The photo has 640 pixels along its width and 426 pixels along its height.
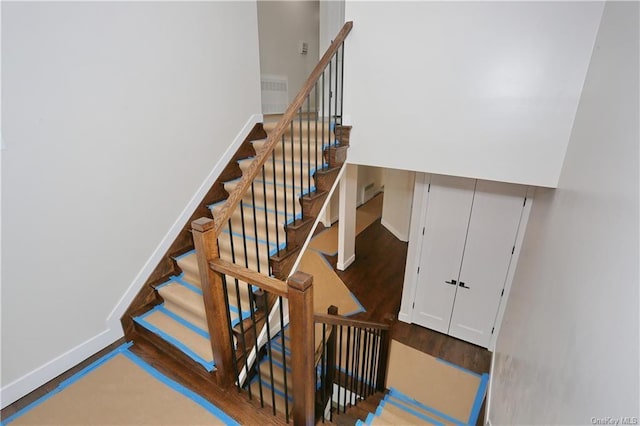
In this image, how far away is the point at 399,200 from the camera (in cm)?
622

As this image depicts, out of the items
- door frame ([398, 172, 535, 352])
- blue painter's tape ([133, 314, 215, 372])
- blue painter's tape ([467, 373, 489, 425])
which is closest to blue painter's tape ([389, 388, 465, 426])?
→ blue painter's tape ([467, 373, 489, 425])

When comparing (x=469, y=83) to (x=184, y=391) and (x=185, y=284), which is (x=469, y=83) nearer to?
(x=185, y=284)

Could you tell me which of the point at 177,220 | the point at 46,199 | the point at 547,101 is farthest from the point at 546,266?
the point at 46,199

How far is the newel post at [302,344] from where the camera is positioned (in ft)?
4.31

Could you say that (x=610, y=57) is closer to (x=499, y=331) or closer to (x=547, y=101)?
(x=547, y=101)

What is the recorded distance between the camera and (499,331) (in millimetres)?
3080

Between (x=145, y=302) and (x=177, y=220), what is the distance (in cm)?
71

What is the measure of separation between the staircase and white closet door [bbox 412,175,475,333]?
1.03 metres

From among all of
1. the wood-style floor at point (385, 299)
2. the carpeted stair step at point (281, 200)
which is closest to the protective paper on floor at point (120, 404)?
the wood-style floor at point (385, 299)

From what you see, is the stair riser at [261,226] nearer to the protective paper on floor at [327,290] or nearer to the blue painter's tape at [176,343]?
the blue painter's tape at [176,343]

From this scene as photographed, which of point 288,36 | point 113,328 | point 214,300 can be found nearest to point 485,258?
point 214,300

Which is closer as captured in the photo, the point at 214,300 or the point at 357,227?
the point at 214,300

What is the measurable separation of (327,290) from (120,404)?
2876 mm

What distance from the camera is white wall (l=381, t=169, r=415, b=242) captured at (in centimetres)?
603
